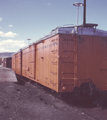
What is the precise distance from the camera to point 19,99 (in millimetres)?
6848

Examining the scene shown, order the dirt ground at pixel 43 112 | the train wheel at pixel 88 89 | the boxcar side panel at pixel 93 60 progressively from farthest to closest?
the boxcar side panel at pixel 93 60 < the train wheel at pixel 88 89 < the dirt ground at pixel 43 112

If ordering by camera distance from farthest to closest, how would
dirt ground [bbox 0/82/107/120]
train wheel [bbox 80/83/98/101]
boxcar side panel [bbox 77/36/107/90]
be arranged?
boxcar side panel [bbox 77/36/107/90]
train wheel [bbox 80/83/98/101]
dirt ground [bbox 0/82/107/120]

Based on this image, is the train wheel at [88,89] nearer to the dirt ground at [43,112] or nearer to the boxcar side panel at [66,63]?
the boxcar side panel at [66,63]

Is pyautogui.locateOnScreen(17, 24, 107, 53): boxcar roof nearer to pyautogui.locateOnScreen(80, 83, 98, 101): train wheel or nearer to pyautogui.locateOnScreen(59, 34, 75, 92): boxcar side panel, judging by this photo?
pyautogui.locateOnScreen(59, 34, 75, 92): boxcar side panel

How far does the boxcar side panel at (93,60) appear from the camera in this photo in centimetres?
632

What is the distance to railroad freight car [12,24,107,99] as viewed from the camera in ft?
20.1

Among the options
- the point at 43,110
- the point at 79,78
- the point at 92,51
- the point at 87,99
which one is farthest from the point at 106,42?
the point at 43,110

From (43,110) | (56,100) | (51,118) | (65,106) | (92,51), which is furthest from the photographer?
(56,100)

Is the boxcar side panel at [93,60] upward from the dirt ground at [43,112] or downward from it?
upward

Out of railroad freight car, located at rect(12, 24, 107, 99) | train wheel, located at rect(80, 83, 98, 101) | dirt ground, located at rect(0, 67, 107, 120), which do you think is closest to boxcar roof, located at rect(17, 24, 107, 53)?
railroad freight car, located at rect(12, 24, 107, 99)

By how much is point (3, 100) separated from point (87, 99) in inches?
151

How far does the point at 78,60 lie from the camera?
627 cm

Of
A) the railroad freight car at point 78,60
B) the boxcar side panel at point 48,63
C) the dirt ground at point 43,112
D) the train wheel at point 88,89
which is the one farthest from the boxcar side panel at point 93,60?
the dirt ground at point 43,112

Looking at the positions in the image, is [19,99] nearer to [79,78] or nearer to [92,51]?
[79,78]
